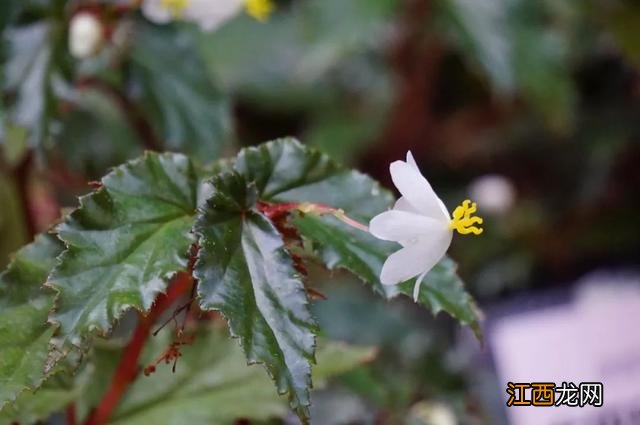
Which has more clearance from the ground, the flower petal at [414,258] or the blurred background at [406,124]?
the blurred background at [406,124]

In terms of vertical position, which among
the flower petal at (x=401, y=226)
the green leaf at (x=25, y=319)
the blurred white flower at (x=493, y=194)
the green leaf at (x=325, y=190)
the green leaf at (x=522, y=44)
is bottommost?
the green leaf at (x=25, y=319)

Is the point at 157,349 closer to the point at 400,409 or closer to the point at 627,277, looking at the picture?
the point at 400,409

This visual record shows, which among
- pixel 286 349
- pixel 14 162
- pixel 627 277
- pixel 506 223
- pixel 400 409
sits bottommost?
pixel 286 349

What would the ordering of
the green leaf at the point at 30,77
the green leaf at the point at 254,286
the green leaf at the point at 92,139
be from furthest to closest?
the green leaf at the point at 92,139 < the green leaf at the point at 30,77 < the green leaf at the point at 254,286

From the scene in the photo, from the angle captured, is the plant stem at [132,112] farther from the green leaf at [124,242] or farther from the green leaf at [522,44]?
the green leaf at [522,44]

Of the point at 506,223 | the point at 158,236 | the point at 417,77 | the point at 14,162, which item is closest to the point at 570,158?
the point at 506,223

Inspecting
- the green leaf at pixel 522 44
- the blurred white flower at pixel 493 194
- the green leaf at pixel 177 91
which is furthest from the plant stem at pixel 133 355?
the blurred white flower at pixel 493 194
